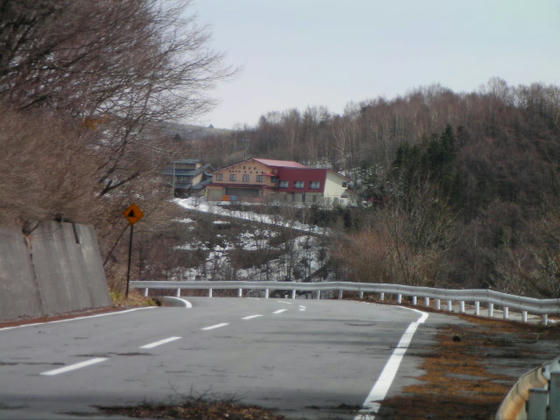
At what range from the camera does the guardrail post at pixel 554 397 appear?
5414mm

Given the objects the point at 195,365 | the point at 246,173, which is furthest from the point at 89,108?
the point at 246,173

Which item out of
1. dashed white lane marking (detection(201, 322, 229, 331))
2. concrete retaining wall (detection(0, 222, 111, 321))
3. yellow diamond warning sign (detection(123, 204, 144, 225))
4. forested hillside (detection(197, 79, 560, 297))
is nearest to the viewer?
dashed white lane marking (detection(201, 322, 229, 331))

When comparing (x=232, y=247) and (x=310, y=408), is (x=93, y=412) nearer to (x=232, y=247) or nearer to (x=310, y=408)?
(x=310, y=408)

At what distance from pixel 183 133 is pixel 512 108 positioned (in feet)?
340

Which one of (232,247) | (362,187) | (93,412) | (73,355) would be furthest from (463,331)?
(362,187)

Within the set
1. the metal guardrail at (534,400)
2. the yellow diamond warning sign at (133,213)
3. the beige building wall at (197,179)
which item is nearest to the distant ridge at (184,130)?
the yellow diamond warning sign at (133,213)

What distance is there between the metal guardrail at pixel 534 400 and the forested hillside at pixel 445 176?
51.1ft

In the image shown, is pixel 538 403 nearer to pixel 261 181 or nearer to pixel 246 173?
pixel 261 181

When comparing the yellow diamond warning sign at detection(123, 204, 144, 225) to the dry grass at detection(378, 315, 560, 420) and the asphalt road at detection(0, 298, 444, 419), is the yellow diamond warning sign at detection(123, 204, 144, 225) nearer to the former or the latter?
the asphalt road at detection(0, 298, 444, 419)

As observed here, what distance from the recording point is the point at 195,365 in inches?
372

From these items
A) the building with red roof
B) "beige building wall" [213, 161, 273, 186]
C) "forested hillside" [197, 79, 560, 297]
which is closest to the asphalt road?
"forested hillside" [197, 79, 560, 297]

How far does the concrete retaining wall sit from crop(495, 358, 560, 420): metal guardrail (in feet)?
39.2

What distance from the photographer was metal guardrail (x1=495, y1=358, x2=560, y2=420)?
5.08 m

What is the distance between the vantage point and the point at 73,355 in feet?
33.3
